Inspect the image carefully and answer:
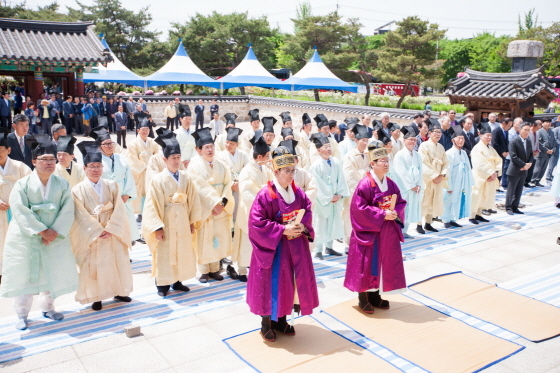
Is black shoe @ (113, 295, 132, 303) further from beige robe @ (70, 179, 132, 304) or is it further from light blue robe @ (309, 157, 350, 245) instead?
light blue robe @ (309, 157, 350, 245)

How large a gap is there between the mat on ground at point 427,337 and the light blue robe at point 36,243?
2.95 metres

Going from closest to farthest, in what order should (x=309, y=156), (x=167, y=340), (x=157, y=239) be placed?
(x=167, y=340), (x=157, y=239), (x=309, y=156)

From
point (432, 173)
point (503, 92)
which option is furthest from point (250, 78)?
point (432, 173)

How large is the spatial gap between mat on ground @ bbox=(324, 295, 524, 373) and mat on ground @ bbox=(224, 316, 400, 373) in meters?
0.32

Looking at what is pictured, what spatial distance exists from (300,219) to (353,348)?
136cm

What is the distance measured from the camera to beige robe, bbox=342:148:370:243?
25.9 ft

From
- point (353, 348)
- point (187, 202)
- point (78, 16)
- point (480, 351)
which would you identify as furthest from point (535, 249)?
point (78, 16)

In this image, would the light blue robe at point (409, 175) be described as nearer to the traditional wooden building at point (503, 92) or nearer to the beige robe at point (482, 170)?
the beige robe at point (482, 170)

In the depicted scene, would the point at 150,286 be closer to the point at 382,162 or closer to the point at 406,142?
the point at 382,162

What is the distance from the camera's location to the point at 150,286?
6.37 m

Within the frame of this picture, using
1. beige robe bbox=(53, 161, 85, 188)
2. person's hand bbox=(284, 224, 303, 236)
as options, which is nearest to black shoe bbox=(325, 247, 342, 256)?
person's hand bbox=(284, 224, 303, 236)

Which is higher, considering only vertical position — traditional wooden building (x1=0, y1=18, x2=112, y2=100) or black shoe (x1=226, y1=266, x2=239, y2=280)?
traditional wooden building (x1=0, y1=18, x2=112, y2=100)

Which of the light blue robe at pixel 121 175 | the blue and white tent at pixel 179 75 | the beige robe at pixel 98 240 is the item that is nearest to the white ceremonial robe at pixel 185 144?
the light blue robe at pixel 121 175

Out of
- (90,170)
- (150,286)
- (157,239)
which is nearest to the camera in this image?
(90,170)
